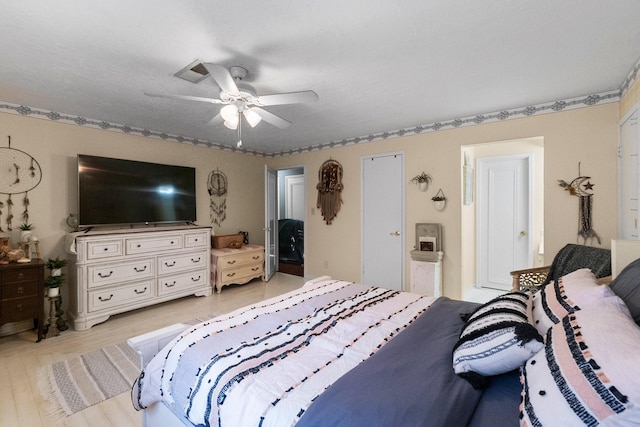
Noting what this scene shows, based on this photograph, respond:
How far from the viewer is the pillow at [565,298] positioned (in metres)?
1.15

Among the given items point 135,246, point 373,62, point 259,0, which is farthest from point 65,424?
point 373,62

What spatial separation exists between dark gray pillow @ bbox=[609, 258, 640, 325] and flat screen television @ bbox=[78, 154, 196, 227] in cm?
441

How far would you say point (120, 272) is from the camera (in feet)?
11.0

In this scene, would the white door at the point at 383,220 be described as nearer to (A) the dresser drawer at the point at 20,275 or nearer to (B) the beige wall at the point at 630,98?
(B) the beige wall at the point at 630,98

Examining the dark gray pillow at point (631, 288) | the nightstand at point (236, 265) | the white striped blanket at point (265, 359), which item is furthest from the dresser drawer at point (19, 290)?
the dark gray pillow at point (631, 288)

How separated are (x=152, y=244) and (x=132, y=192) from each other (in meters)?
0.72

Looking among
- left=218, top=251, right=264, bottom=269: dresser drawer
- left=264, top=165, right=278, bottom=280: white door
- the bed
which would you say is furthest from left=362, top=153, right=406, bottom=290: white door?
the bed

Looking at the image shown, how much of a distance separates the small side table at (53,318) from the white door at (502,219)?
5.45 metres

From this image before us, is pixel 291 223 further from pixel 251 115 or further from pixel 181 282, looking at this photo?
pixel 251 115

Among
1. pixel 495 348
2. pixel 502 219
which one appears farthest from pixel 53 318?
pixel 502 219

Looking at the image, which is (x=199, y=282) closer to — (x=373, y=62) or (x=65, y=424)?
(x=65, y=424)

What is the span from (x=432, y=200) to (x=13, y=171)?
15.6 ft

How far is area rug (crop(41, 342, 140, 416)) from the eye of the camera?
1968mm

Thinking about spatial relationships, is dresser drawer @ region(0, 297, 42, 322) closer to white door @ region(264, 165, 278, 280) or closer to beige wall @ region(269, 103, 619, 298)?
white door @ region(264, 165, 278, 280)
